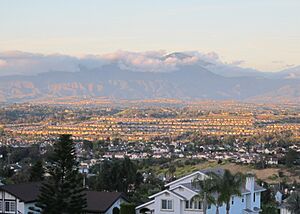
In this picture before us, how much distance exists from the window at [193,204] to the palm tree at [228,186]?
1404 mm

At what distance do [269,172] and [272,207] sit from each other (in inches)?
1126

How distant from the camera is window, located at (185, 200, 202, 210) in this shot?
37.4 m

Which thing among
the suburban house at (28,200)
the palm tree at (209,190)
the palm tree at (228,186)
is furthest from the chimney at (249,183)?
the suburban house at (28,200)

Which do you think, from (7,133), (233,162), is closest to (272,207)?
(233,162)

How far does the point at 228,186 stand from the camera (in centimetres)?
3594

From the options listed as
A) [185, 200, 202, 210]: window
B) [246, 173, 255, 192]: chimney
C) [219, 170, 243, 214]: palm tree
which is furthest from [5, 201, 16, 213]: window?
[246, 173, 255, 192]: chimney

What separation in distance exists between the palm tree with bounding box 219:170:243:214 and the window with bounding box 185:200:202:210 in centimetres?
140

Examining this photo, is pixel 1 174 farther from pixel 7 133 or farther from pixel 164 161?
pixel 7 133

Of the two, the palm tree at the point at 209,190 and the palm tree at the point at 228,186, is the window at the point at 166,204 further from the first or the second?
the palm tree at the point at 228,186

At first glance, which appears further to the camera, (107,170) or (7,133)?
(7,133)

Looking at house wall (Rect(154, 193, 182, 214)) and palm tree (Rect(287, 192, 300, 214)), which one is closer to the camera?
house wall (Rect(154, 193, 182, 214))

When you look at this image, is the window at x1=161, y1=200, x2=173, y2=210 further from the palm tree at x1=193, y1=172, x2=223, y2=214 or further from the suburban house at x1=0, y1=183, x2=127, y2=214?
the suburban house at x1=0, y1=183, x2=127, y2=214

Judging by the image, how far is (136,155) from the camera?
10494cm

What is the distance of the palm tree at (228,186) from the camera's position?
35.9 meters
